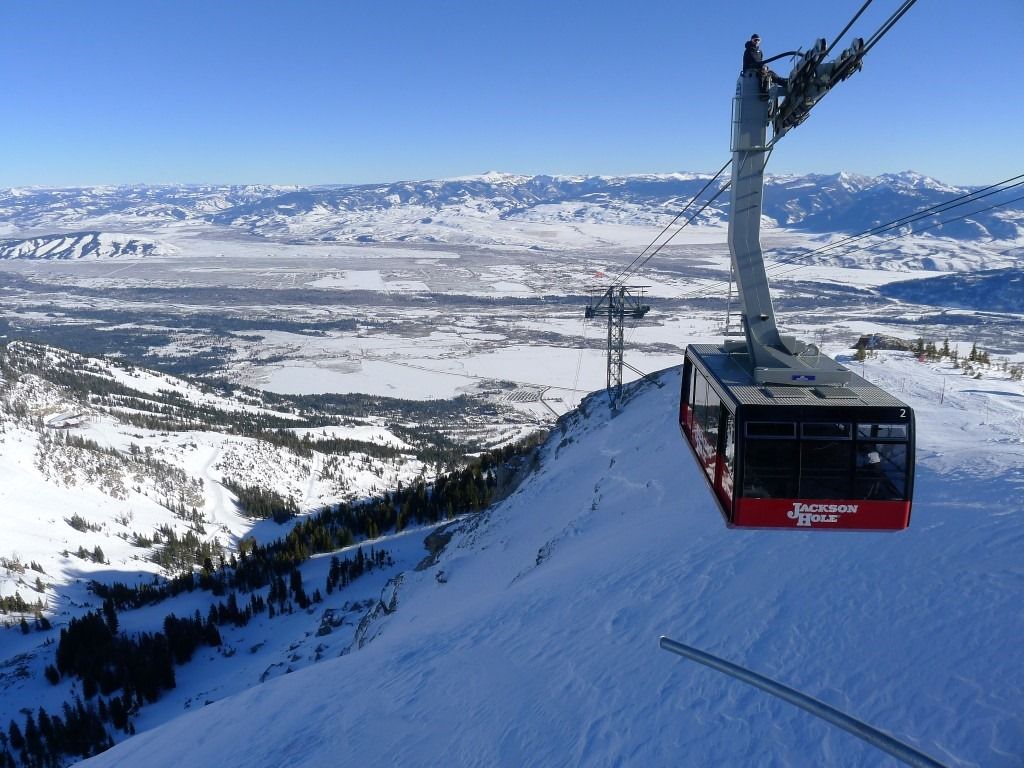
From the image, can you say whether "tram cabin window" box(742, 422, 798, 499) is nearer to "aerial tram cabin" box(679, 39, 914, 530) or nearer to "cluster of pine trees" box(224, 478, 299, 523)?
"aerial tram cabin" box(679, 39, 914, 530)

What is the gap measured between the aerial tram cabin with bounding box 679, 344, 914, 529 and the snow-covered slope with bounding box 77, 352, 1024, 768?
2.22 m

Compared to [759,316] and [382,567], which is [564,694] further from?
[382,567]

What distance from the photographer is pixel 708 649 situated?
10875 mm

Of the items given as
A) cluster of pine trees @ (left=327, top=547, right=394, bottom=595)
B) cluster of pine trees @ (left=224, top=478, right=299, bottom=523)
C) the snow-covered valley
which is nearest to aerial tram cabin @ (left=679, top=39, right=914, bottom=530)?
the snow-covered valley

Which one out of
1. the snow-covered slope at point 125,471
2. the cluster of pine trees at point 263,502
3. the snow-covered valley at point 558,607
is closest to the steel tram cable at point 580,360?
the snow-covered slope at point 125,471

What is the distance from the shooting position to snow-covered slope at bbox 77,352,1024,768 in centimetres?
867

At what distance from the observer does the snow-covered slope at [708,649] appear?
8672 millimetres

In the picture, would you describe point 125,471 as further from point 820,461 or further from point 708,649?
point 820,461

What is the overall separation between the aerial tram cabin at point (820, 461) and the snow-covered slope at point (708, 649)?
87.4 inches

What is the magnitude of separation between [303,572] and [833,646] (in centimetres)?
6089

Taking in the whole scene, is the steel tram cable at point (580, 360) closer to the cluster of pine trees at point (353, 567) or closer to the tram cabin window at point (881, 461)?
the cluster of pine trees at point (353, 567)

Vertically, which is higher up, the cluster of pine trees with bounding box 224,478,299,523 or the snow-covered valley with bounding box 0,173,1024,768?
the snow-covered valley with bounding box 0,173,1024,768

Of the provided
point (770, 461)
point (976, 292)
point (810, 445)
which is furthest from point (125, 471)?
point (976, 292)

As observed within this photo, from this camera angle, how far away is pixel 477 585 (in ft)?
87.5
